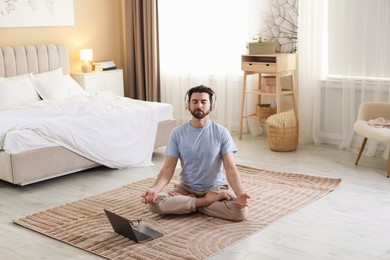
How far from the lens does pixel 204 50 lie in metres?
Answer: 6.38

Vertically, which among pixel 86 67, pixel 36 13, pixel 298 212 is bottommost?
pixel 298 212

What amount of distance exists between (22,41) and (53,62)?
0.39m

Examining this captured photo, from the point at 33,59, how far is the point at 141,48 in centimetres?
136

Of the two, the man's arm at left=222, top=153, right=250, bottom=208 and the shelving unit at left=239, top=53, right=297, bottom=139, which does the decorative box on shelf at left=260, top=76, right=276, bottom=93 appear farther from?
the man's arm at left=222, top=153, right=250, bottom=208

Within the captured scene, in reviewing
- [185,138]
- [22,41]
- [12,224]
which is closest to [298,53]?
[185,138]

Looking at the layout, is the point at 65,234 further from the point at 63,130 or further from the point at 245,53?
the point at 245,53

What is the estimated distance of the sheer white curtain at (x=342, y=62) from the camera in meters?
5.13

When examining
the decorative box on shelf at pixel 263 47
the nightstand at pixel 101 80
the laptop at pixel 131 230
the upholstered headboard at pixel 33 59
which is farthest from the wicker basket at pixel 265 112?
the laptop at pixel 131 230

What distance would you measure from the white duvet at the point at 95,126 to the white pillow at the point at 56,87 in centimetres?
28

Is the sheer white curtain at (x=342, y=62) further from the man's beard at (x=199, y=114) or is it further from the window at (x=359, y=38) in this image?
the man's beard at (x=199, y=114)

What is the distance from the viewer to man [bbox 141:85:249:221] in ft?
11.6

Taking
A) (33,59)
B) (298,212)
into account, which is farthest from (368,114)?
(33,59)

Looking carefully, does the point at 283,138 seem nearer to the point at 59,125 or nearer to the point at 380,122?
the point at 380,122

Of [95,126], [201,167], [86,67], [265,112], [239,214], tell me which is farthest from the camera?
[86,67]
